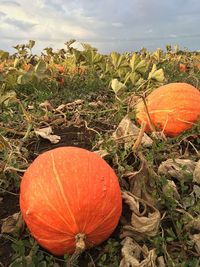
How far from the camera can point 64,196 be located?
2857 millimetres

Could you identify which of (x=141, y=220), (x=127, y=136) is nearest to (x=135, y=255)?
(x=141, y=220)

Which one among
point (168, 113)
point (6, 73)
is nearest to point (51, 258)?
point (168, 113)

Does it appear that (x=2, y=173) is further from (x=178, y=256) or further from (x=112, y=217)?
(x=178, y=256)

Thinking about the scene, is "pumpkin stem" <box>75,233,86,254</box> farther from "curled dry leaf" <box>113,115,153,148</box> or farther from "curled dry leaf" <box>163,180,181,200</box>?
"curled dry leaf" <box>113,115,153,148</box>

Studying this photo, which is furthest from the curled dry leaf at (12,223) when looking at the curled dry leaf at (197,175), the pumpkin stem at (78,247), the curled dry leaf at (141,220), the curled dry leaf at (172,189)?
the curled dry leaf at (197,175)

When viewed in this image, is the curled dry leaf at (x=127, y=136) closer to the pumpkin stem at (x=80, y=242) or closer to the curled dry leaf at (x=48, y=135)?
A: the curled dry leaf at (x=48, y=135)

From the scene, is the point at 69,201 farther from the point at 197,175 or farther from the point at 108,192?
the point at 197,175

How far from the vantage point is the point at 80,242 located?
9.13 ft

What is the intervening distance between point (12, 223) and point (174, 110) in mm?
1935

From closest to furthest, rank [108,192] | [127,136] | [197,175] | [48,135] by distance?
1. [108,192]
2. [197,175]
3. [127,136]
4. [48,135]

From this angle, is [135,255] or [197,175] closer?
[135,255]

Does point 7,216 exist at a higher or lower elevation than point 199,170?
lower

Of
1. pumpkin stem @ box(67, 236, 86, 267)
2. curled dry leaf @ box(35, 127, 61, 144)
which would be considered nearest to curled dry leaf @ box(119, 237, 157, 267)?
pumpkin stem @ box(67, 236, 86, 267)

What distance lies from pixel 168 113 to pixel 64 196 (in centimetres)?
192
